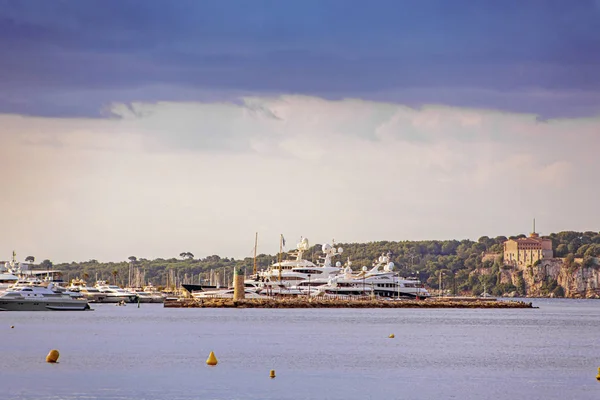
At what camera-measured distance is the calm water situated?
190 feet

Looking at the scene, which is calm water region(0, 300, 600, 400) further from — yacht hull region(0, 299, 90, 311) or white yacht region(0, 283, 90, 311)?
white yacht region(0, 283, 90, 311)

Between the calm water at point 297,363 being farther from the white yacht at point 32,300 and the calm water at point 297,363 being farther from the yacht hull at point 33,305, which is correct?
the white yacht at point 32,300

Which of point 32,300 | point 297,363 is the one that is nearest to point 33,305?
point 32,300

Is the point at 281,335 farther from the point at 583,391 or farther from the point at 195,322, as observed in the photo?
the point at 583,391

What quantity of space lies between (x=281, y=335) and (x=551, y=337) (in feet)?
86.2

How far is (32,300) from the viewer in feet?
540

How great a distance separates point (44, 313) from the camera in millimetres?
166250

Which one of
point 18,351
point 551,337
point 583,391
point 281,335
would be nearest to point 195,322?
point 281,335

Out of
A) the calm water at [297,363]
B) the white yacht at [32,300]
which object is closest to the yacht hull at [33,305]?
the white yacht at [32,300]

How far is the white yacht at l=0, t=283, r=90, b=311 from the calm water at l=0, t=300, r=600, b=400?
38.8 metres

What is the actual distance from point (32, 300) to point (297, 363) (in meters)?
97.9

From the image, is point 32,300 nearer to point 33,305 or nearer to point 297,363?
point 33,305

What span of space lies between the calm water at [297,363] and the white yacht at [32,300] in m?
38.8

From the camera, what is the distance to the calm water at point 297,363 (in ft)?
190
